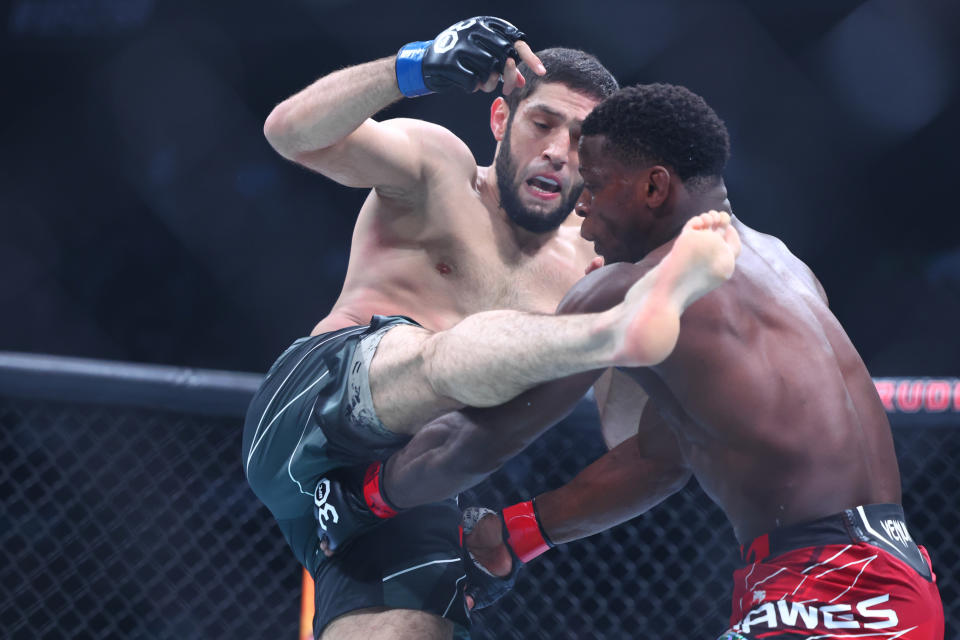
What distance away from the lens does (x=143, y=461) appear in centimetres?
255

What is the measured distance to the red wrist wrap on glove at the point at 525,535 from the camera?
1.81 meters

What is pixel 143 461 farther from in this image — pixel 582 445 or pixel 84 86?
pixel 84 86

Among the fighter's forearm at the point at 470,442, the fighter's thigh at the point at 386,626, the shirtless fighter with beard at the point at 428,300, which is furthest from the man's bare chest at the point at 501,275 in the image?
the fighter's thigh at the point at 386,626

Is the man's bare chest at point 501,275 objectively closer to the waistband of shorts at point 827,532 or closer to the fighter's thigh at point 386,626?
the fighter's thigh at point 386,626

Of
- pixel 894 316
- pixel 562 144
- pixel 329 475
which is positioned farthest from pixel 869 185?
pixel 329 475

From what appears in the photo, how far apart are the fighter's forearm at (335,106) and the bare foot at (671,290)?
816mm

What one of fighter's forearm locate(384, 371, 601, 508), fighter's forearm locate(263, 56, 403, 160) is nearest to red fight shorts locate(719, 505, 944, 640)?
fighter's forearm locate(384, 371, 601, 508)

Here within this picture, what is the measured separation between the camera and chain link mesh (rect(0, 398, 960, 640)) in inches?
99.6

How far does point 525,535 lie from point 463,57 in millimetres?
880

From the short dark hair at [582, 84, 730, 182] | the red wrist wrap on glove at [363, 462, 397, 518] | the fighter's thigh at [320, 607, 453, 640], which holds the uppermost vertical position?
the short dark hair at [582, 84, 730, 182]

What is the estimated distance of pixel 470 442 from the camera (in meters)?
1.52

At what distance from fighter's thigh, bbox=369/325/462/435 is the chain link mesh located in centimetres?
99

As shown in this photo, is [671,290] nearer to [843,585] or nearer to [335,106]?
[843,585]

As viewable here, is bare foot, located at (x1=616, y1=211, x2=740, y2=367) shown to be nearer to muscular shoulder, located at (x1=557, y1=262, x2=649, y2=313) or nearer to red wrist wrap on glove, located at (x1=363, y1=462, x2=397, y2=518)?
muscular shoulder, located at (x1=557, y1=262, x2=649, y2=313)
